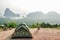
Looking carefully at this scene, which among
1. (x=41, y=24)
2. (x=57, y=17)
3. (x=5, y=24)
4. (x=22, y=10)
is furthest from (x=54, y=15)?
(x=5, y=24)

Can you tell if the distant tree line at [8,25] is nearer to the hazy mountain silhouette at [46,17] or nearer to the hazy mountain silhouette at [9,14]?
the hazy mountain silhouette at [9,14]

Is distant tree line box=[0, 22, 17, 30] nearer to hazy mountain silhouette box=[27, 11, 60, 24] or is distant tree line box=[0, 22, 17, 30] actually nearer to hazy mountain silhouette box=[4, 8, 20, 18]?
hazy mountain silhouette box=[4, 8, 20, 18]

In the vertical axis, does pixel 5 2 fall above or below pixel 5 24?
above

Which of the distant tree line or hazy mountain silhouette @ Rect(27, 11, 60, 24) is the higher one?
hazy mountain silhouette @ Rect(27, 11, 60, 24)

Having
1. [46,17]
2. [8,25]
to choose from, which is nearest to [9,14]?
[8,25]

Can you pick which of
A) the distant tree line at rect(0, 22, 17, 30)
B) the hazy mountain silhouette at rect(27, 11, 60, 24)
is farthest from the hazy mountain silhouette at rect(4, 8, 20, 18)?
the hazy mountain silhouette at rect(27, 11, 60, 24)

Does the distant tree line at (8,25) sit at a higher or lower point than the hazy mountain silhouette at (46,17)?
lower

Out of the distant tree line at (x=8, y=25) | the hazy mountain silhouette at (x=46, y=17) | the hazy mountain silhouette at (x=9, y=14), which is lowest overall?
the distant tree line at (x=8, y=25)

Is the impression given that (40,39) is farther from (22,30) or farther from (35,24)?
(35,24)

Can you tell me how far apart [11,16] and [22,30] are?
7.30 feet

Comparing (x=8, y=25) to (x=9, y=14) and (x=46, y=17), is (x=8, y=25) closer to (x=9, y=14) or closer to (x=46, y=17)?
(x=9, y=14)

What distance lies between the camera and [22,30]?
17.8 ft

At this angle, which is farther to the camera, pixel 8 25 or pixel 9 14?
pixel 9 14

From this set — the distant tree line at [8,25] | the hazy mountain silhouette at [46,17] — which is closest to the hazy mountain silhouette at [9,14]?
the distant tree line at [8,25]
